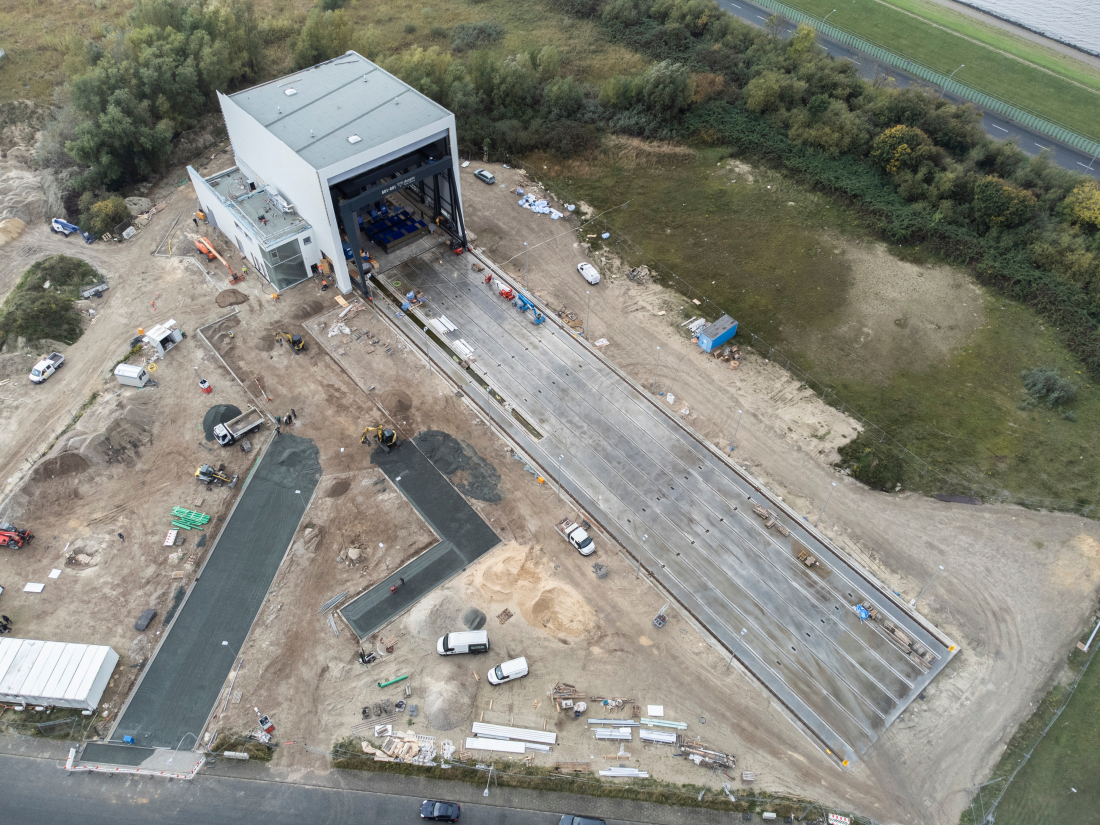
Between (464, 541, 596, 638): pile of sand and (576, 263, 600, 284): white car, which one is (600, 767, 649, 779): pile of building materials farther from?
(576, 263, 600, 284): white car

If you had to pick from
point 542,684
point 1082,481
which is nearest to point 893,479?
point 1082,481

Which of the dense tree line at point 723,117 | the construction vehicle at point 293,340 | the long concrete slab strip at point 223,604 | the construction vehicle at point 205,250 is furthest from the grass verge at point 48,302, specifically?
the long concrete slab strip at point 223,604

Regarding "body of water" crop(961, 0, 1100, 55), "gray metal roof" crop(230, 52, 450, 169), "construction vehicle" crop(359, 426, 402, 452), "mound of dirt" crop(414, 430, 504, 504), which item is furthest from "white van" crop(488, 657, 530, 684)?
"body of water" crop(961, 0, 1100, 55)

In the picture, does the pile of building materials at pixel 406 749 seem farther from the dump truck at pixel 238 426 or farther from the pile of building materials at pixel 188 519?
the dump truck at pixel 238 426

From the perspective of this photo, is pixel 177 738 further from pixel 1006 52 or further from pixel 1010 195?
pixel 1006 52

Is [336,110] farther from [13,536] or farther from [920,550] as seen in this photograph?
[920,550]
